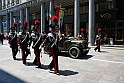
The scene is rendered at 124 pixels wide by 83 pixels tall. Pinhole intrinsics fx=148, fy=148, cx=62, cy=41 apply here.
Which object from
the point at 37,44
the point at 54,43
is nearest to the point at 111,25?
the point at 37,44

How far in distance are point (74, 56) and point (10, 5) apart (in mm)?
27153

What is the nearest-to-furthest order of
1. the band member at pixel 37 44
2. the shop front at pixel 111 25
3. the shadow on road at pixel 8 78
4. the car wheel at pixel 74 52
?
the shadow on road at pixel 8 78, the band member at pixel 37 44, the car wheel at pixel 74 52, the shop front at pixel 111 25

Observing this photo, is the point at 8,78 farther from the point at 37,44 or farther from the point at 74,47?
the point at 74,47

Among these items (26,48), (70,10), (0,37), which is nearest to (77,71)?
(26,48)

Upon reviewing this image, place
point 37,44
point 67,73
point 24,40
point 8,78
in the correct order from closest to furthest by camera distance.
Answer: point 8,78, point 67,73, point 37,44, point 24,40

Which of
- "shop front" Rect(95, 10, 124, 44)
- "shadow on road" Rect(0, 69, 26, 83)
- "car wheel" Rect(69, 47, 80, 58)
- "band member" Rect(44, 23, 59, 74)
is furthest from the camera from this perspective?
"shop front" Rect(95, 10, 124, 44)

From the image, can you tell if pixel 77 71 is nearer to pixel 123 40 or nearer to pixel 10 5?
pixel 123 40

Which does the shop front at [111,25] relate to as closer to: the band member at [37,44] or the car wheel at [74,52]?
the car wheel at [74,52]

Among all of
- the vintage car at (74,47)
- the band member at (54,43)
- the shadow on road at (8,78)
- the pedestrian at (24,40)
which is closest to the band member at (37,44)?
the pedestrian at (24,40)

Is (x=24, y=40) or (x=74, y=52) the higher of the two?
(x=24, y=40)

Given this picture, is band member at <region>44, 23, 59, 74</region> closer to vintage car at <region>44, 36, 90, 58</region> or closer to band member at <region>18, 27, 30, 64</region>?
band member at <region>18, 27, 30, 64</region>

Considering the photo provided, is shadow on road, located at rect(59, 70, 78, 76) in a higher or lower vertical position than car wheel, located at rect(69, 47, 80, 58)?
lower

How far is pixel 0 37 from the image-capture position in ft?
72.0

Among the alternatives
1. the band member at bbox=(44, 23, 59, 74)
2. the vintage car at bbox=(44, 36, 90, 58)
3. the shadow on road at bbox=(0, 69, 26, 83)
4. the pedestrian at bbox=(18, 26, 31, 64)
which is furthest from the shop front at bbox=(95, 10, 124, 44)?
the shadow on road at bbox=(0, 69, 26, 83)
